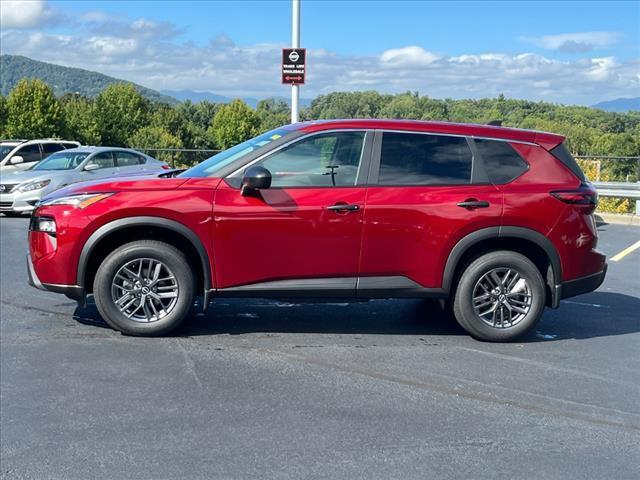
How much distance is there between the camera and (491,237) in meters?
5.89

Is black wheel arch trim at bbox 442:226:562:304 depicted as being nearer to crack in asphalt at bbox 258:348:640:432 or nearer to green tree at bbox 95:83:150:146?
crack in asphalt at bbox 258:348:640:432

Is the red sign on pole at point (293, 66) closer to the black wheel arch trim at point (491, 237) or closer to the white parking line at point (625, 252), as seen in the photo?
the white parking line at point (625, 252)

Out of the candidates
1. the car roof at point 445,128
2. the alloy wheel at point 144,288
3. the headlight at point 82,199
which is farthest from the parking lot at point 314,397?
the car roof at point 445,128

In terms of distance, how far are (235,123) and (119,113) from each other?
16.7 meters

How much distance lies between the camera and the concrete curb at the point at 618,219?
14.1 meters

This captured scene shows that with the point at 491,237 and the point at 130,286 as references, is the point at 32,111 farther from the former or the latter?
the point at 491,237

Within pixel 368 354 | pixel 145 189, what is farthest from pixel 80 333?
pixel 368 354

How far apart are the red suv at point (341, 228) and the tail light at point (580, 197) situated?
1 centimetres

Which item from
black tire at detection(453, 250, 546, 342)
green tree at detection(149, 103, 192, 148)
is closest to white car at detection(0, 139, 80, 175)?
black tire at detection(453, 250, 546, 342)

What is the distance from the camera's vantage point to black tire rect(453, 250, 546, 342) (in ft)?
19.5

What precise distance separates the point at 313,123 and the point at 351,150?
0.42 metres

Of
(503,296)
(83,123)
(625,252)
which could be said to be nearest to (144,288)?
(503,296)

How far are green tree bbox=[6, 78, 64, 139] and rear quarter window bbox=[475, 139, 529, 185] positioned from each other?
7163 cm

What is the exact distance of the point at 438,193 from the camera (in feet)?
19.2
